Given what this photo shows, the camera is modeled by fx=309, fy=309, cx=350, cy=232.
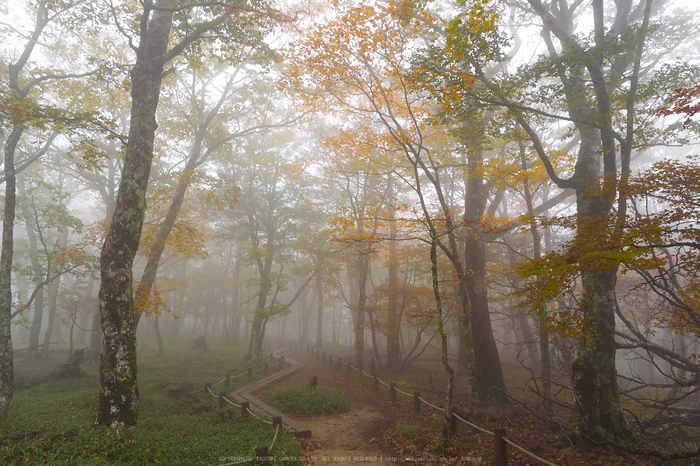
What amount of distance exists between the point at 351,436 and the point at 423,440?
2.02 meters

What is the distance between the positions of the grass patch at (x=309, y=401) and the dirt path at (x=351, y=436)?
27 cm

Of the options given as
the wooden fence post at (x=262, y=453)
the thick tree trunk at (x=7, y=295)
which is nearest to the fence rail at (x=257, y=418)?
the wooden fence post at (x=262, y=453)

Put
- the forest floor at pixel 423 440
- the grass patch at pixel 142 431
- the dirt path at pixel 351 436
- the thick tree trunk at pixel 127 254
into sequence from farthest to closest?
1. the dirt path at pixel 351 436
2. the thick tree trunk at pixel 127 254
3. the forest floor at pixel 423 440
4. the grass patch at pixel 142 431

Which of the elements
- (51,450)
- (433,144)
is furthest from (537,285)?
(433,144)

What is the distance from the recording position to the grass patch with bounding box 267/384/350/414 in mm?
10086

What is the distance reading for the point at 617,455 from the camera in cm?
592

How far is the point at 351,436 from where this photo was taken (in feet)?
27.0

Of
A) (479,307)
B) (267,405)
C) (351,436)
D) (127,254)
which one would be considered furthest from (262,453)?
(479,307)

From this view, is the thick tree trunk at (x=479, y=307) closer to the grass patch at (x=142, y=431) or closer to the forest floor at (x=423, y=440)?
the forest floor at (x=423, y=440)

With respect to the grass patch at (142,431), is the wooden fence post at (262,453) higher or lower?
higher

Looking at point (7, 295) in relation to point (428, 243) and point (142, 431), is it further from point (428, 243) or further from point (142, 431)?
point (428, 243)

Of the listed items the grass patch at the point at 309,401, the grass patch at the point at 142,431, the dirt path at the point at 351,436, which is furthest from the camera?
the grass patch at the point at 309,401

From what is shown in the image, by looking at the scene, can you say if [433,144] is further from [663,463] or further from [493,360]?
[663,463]

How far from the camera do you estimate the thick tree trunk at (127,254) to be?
6.16 m
